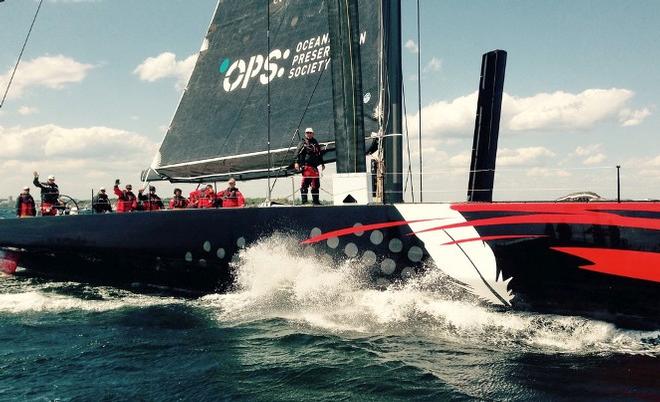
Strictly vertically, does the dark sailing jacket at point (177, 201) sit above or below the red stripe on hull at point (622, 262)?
above

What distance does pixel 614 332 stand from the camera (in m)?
6.50

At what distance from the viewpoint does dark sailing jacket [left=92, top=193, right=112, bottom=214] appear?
468 inches

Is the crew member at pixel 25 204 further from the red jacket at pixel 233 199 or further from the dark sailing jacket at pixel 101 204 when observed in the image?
the red jacket at pixel 233 199

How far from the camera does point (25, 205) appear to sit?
13.3m

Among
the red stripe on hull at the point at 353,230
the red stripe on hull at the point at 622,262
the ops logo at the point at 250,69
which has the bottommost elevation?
the red stripe on hull at the point at 622,262

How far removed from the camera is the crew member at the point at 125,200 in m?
11.9

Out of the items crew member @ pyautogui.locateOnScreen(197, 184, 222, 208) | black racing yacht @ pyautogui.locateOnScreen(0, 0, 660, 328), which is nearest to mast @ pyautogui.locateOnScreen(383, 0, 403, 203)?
black racing yacht @ pyautogui.locateOnScreen(0, 0, 660, 328)

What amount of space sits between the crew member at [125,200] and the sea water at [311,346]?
9.54 feet

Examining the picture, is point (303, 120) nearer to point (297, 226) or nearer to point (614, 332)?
point (297, 226)

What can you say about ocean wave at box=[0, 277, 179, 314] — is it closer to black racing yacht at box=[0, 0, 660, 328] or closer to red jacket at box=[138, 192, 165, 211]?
black racing yacht at box=[0, 0, 660, 328]

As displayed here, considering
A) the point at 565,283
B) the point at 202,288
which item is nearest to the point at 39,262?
the point at 202,288

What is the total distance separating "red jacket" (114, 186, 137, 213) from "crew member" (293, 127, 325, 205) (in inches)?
181

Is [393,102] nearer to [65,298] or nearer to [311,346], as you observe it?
[311,346]

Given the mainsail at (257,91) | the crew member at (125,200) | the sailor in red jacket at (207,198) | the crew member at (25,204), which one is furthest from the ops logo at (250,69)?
the crew member at (25,204)
